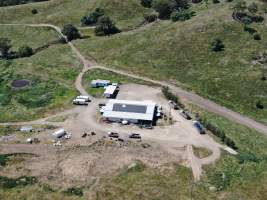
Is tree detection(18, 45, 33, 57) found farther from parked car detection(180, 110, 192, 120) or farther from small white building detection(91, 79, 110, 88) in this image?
parked car detection(180, 110, 192, 120)

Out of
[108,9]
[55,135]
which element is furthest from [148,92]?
[108,9]

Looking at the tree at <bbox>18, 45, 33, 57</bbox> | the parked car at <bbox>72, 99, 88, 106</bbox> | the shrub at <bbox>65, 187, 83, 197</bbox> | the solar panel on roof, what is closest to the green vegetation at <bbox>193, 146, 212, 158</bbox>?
the solar panel on roof

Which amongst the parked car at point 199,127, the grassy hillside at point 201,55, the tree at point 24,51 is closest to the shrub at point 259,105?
the grassy hillside at point 201,55

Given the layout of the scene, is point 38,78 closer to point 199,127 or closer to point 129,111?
A: point 129,111

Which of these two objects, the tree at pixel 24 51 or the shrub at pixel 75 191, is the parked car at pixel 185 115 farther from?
the tree at pixel 24 51

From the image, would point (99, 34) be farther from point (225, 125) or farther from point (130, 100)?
point (225, 125)
